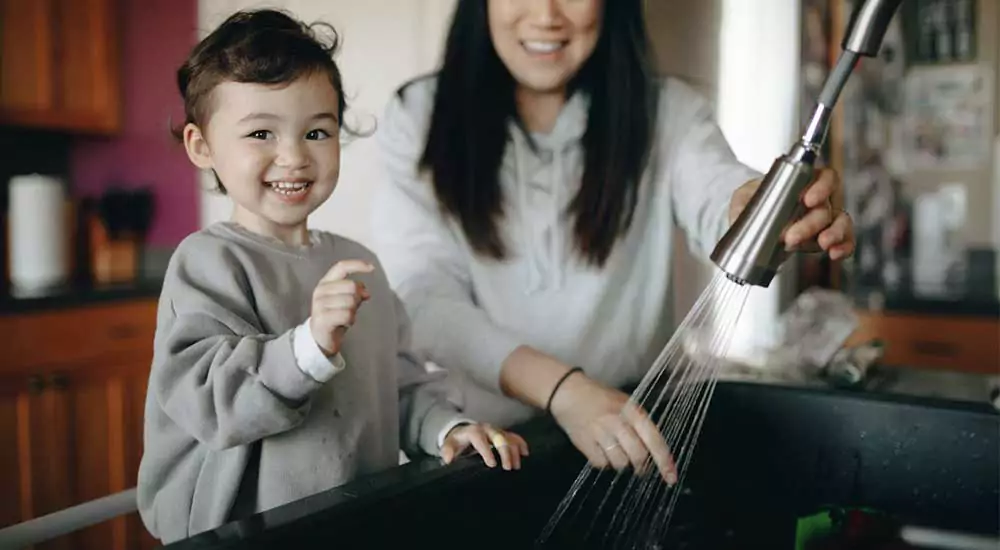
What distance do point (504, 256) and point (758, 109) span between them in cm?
26

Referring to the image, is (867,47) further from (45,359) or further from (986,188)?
(986,188)

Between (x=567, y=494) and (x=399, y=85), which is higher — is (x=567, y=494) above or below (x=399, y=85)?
below

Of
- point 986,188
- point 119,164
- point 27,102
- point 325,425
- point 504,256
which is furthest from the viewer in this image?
point 986,188

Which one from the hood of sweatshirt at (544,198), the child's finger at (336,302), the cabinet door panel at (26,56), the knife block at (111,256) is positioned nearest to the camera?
the child's finger at (336,302)

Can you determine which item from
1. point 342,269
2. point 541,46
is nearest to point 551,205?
point 541,46

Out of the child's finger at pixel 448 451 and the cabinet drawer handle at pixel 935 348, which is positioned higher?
the child's finger at pixel 448 451

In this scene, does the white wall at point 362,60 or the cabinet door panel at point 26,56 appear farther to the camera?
the cabinet door panel at point 26,56

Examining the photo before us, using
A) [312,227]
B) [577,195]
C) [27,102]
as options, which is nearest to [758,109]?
[577,195]

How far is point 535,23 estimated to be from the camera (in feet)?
1.98

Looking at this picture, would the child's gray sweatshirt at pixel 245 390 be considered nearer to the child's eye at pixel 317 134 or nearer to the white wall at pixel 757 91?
the child's eye at pixel 317 134

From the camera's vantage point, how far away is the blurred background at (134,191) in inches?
16.8

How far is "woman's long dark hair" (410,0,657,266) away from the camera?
621 millimetres

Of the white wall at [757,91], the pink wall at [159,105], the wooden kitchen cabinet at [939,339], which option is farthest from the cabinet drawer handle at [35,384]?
the wooden kitchen cabinet at [939,339]

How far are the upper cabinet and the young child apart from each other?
0.11 metres
